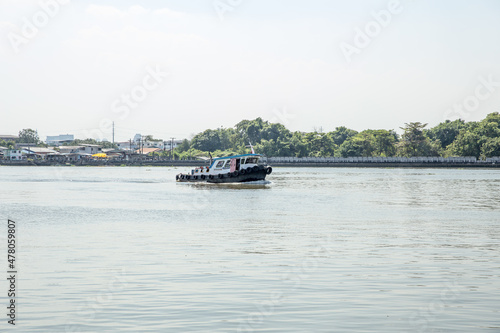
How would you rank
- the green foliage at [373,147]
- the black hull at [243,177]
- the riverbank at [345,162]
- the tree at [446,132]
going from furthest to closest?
the tree at [446,132]
the green foliage at [373,147]
the riverbank at [345,162]
the black hull at [243,177]

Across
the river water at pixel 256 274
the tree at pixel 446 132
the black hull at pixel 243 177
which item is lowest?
the river water at pixel 256 274

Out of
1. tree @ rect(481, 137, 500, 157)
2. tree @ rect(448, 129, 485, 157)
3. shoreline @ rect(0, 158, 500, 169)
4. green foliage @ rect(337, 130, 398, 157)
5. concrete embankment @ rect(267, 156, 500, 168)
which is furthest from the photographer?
green foliage @ rect(337, 130, 398, 157)

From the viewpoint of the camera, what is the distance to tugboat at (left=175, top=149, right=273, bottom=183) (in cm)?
6266

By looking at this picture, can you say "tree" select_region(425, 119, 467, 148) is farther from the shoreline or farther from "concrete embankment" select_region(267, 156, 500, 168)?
the shoreline

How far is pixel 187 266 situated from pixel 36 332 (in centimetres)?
615

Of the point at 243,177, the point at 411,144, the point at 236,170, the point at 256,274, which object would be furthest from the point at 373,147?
the point at 256,274

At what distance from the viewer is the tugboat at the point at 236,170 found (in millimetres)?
62656

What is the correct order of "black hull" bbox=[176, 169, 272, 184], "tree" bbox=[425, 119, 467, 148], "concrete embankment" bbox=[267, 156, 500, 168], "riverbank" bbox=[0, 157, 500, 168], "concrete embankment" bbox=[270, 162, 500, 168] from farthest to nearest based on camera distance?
"tree" bbox=[425, 119, 467, 148] < "riverbank" bbox=[0, 157, 500, 168] < "concrete embankment" bbox=[267, 156, 500, 168] < "concrete embankment" bbox=[270, 162, 500, 168] < "black hull" bbox=[176, 169, 272, 184]

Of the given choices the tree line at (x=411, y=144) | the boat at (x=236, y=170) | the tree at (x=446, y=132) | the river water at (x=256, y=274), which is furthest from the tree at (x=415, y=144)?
the river water at (x=256, y=274)

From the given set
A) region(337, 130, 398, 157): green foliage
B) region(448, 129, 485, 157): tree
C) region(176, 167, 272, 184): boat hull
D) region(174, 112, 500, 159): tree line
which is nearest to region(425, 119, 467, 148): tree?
region(174, 112, 500, 159): tree line

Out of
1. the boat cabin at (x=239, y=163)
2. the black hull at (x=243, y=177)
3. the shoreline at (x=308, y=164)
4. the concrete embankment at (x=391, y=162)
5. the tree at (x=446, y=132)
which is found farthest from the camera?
the tree at (x=446, y=132)

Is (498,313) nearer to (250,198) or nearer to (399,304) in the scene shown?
(399,304)

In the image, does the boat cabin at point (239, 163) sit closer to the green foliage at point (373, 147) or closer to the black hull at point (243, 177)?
the black hull at point (243, 177)

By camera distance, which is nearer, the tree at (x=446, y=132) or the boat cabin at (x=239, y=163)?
the boat cabin at (x=239, y=163)
